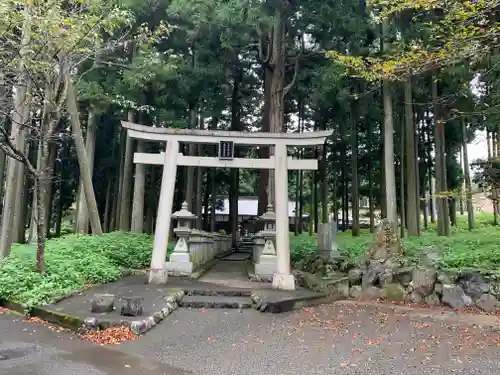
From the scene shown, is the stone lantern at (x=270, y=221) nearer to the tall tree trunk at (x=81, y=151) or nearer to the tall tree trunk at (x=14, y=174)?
the tall tree trunk at (x=81, y=151)

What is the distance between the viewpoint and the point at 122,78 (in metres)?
12.3

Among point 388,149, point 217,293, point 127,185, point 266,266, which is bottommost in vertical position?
point 217,293

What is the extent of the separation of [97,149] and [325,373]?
18.7 metres

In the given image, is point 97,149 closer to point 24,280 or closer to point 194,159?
point 194,159

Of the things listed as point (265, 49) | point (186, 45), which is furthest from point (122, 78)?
point (265, 49)

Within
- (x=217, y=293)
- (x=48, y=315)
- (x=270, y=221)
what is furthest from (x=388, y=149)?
(x=48, y=315)

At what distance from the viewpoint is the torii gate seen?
8.77 m

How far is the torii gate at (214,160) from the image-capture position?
8766 mm

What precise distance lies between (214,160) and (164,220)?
1.78m

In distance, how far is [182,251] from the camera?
33.6 ft

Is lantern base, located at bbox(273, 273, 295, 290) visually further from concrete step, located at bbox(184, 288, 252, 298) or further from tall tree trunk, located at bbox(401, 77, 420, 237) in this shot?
tall tree trunk, located at bbox(401, 77, 420, 237)

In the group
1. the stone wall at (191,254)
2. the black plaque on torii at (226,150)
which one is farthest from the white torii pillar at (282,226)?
the stone wall at (191,254)

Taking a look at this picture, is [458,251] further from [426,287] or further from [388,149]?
[388,149]

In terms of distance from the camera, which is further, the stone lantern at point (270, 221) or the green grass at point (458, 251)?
the stone lantern at point (270, 221)
